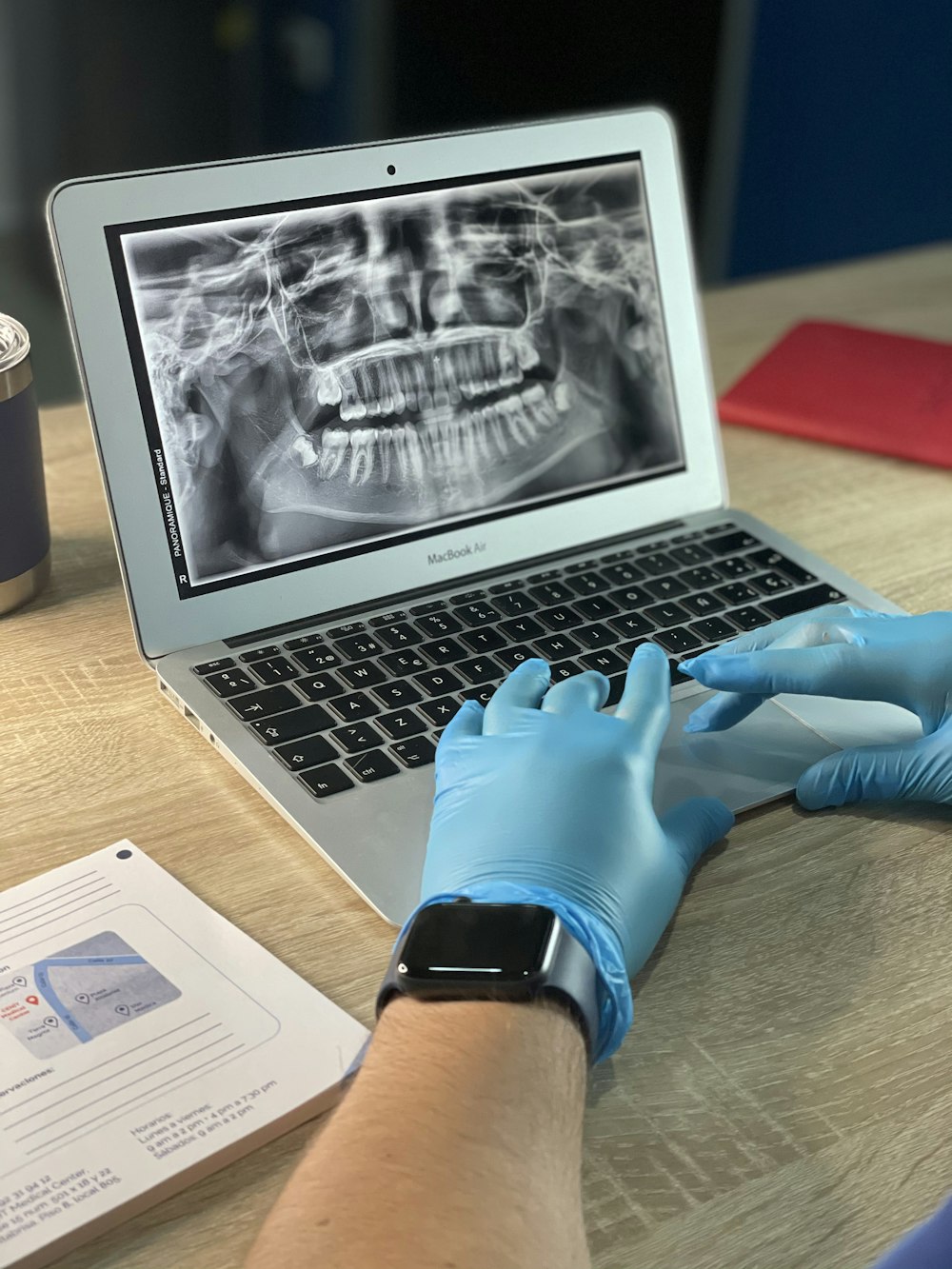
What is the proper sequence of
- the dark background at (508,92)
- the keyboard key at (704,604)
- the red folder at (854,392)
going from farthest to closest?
the dark background at (508,92)
the red folder at (854,392)
the keyboard key at (704,604)

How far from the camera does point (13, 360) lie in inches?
35.9

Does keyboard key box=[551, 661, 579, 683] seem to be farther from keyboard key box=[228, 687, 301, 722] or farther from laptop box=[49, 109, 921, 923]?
keyboard key box=[228, 687, 301, 722]

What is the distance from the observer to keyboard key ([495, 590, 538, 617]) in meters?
0.99

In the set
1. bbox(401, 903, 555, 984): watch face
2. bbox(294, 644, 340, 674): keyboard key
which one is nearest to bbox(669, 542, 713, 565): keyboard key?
bbox(294, 644, 340, 674): keyboard key

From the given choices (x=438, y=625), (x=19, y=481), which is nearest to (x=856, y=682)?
(x=438, y=625)

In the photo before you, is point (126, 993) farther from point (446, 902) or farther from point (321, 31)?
point (321, 31)

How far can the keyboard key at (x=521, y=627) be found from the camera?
96 cm

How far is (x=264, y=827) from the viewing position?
80 centimetres

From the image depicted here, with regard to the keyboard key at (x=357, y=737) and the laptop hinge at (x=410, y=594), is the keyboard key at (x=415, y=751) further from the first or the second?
the laptop hinge at (x=410, y=594)

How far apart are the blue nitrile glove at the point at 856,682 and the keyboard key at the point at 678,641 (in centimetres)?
5

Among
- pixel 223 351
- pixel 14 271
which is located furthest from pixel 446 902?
pixel 14 271

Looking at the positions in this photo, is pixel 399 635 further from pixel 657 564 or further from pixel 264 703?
pixel 657 564

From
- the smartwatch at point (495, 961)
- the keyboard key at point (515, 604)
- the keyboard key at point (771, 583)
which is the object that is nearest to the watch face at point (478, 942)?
the smartwatch at point (495, 961)

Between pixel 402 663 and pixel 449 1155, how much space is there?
1.33 ft
